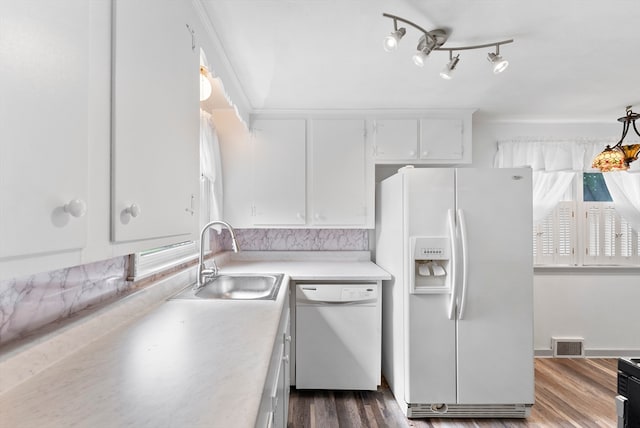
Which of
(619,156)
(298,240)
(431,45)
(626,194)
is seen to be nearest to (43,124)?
(431,45)

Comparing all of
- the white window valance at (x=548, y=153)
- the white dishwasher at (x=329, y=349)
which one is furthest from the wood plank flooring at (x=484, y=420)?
the white window valance at (x=548, y=153)

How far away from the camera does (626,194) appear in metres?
2.99

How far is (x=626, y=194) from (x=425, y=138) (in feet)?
6.96

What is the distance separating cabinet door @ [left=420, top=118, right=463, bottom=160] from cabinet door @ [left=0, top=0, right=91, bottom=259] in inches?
101

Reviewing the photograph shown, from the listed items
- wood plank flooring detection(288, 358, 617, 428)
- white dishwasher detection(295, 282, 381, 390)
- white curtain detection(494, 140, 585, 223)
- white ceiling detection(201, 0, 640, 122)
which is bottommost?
wood plank flooring detection(288, 358, 617, 428)

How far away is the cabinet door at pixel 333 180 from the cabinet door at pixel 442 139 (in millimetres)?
583

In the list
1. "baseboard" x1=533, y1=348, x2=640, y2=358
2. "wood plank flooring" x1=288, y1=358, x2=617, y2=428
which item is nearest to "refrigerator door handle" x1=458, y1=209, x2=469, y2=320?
"wood plank flooring" x1=288, y1=358, x2=617, y2=428

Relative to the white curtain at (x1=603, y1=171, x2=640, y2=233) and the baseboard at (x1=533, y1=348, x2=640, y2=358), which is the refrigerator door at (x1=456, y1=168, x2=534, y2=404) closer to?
the baseboard at (x1=533, y1=348, x2=640, y2=358)

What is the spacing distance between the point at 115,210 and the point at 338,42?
4.76ft

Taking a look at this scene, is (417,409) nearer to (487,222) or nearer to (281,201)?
(487,222)

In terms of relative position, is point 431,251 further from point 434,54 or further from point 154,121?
point 154,121

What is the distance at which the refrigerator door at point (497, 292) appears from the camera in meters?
2.02

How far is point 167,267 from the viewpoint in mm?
1678

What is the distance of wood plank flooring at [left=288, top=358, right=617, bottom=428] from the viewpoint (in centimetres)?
201
